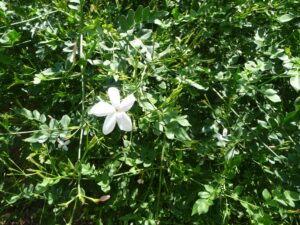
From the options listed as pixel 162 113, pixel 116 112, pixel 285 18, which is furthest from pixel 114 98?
pixel 285 18

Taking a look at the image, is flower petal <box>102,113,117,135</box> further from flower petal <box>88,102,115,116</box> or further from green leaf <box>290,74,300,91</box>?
green leaf <box>290,74,300,91</box>

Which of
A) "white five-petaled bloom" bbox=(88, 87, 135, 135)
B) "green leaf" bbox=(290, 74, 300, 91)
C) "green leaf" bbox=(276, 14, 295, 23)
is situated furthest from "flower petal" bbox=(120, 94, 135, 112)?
"green leaf" bbox=(276, 14, 295, 23)

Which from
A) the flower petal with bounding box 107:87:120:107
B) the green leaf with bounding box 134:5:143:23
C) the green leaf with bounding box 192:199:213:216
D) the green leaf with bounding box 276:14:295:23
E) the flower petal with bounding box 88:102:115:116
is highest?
the green leaf with bounding box 134:5:143:23

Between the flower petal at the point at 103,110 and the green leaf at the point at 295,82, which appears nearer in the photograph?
the flower petal at the point at 103,110

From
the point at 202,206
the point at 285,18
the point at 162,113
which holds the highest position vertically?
the point at 285,18

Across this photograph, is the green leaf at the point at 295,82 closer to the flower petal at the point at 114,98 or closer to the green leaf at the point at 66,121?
the flower petal at the point at 114,98

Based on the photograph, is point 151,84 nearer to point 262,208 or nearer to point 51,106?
point 51,106

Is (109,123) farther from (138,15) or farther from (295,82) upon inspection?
(295,82)

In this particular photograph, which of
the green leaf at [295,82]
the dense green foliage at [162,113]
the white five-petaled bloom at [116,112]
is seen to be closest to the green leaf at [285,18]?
the dense green foliage at [162,113]
